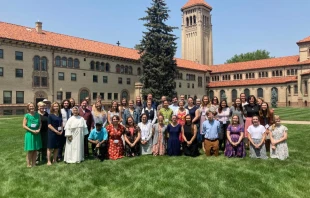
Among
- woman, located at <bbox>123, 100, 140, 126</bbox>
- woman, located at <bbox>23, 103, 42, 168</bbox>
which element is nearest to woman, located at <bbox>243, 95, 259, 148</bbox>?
woman, located at <bbox>123, 100, 140, 126</bbox>

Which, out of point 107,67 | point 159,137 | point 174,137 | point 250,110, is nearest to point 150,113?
point 159,137

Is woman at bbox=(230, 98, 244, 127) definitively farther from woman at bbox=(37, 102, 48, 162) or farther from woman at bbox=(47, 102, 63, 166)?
woman at bbox=(37, 102, 48, 162)

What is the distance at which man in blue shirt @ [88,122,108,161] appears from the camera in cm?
896

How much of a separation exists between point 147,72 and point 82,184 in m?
32.9

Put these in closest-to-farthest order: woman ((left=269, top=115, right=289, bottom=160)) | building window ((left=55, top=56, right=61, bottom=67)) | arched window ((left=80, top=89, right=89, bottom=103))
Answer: woman ((left=269, top=115, right=289, bottom=160)) < building window ((left=55, top=56, right=61, bottom=67)) < arched window ((left=80, top=89, right=89, bottom=103))

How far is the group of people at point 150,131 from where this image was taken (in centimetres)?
857

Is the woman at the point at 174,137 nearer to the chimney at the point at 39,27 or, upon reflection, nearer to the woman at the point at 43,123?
the woman at the point at 43,123

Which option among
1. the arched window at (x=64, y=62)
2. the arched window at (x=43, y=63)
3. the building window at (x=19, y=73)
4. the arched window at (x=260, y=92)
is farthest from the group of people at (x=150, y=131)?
the arched window at (x=260, y=92)

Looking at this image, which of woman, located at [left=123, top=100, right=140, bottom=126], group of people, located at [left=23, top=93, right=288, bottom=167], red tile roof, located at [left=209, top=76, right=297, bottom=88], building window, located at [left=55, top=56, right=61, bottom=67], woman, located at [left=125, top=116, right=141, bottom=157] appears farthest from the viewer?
red tile roof, located at [left=209, top=76, right=297, bottom=88]

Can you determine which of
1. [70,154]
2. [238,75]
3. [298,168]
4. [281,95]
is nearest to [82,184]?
[70,154]

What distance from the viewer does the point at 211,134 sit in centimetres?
930

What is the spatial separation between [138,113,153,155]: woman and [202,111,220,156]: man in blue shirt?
197 cm

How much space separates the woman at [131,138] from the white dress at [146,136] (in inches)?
6.9

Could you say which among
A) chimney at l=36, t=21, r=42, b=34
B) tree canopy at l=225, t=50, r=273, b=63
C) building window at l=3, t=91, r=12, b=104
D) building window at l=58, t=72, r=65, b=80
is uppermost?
tree canopy at l=225, t=50, r=273, b=63
